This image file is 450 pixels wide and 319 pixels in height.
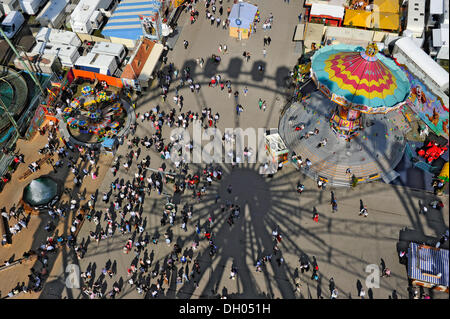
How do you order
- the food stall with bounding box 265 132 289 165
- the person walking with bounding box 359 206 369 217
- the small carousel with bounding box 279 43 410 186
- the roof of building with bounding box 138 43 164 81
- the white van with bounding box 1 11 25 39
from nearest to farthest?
the small carousel with bounding box 279 43 410 186, the person walking with bounding box 359 206 369 217, the food stall with bounding box 265 132 289 165, the roof of building with bounding box 138 43 164 81, the white van with bounding box 1 11 25 39

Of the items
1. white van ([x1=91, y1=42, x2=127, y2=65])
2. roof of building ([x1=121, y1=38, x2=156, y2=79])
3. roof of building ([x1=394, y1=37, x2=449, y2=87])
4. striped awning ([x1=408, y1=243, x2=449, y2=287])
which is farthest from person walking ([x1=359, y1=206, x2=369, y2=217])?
white van ([x1=91, y1=42, x2=127, y2=65])

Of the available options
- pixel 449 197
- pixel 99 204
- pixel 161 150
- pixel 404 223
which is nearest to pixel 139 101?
pixel 161 150

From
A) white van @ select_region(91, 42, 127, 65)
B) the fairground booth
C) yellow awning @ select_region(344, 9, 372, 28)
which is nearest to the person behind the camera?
white van @ select_region(91, 42, 127, 65)

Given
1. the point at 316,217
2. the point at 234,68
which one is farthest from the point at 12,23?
the point at 316,217

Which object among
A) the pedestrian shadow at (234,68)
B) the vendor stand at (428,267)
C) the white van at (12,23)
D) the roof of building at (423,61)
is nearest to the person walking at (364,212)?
the vendor stand at (428,267)

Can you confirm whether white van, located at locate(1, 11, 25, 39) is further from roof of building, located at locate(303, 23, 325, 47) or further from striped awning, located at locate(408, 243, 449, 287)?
striped awning, located at locate(408, 243, 449, 287)

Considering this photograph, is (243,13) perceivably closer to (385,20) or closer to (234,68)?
(234,68)
